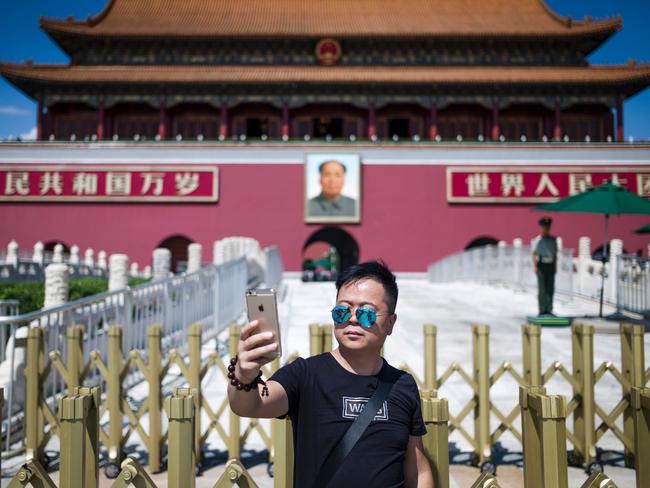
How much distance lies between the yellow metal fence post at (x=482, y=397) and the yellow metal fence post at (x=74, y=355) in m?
2.77

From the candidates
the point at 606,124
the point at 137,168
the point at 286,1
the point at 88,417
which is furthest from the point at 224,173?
the point at 88,417

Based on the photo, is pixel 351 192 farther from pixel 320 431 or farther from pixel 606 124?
pixel 320 431

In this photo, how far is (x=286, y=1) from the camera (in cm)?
2769

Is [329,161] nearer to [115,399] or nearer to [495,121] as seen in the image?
[495,121]

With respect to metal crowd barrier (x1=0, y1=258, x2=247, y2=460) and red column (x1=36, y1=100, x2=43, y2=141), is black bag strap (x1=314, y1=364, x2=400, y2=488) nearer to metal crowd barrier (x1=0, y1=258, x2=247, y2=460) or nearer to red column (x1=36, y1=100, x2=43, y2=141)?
metal crowd barrier (x1=0, y1=258, x2=247, y2=460)

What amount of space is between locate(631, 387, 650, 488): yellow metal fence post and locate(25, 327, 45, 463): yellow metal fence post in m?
3.54

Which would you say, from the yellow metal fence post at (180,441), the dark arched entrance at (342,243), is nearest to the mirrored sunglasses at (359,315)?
the yellow metal fence post at (180,441)

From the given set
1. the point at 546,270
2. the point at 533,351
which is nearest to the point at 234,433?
the point at 533,351

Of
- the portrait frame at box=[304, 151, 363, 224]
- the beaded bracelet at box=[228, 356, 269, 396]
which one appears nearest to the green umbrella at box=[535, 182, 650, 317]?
the beaded bracelet at box=[228, 356, 269, 396]

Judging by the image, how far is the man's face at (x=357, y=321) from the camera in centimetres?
197

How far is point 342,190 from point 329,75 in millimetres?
4931

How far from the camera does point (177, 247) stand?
23906 mm

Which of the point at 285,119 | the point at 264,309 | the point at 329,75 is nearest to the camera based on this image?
the point at 264,309

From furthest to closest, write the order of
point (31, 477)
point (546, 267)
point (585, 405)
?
1. point (546, 267)
2. point (585, 405)
3. point (31, 477)
